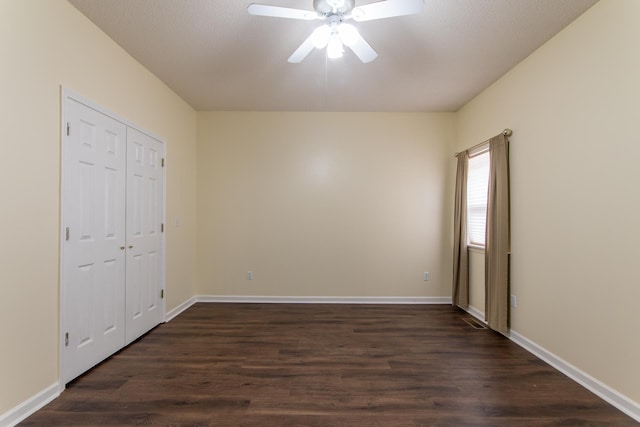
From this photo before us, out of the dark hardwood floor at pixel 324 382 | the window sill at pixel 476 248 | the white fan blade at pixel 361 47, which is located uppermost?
the white fan blade at pixel 361 47

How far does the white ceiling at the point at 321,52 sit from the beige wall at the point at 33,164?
33 centimetres

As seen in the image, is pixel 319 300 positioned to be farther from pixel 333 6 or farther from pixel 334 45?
pixel 333 6

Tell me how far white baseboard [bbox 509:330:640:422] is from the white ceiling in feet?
8.70

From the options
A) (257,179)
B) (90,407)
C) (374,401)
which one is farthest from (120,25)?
(374,401)

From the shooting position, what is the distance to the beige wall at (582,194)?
194 cm

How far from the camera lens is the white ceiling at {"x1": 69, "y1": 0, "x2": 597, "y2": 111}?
86.6 inches

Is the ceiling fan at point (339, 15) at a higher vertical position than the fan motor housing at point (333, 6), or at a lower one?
lower

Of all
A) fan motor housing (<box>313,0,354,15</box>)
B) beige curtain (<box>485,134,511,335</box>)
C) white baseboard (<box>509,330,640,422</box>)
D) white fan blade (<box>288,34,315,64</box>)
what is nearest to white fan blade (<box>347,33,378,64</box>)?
fan motor housing (<box>313,0,354,15</box>)

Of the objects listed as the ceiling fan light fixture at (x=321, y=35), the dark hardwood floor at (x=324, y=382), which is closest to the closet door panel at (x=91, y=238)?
the dark hardwood floor at (x=324, y=382)

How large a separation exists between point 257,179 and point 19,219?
2.75 m

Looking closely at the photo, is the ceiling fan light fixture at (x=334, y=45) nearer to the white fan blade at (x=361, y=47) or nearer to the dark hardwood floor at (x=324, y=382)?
the white fan blade at (x=361, y=47)

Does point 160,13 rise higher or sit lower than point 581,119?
higher

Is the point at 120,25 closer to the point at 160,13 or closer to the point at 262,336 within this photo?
the point at 160,13

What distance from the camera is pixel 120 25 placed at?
2.39 m
